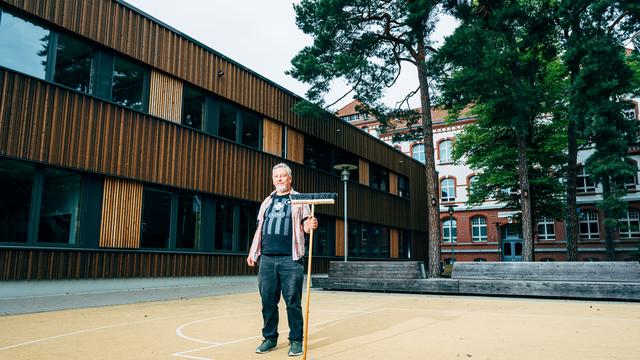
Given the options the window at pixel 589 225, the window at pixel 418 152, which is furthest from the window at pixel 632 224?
the window at pixel 418 152

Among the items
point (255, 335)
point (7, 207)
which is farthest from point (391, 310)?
point (7, 207)

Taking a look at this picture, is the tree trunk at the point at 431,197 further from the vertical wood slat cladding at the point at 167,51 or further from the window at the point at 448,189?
the window at the point at 448,189

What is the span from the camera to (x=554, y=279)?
477 inches

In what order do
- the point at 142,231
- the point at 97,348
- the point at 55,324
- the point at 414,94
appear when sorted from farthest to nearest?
the point at 414,94
the point at 142,231
the point at 55,324
the point at 97,348

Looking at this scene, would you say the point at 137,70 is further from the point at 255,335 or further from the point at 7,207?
the point at 255,335

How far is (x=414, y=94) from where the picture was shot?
67.0 ft

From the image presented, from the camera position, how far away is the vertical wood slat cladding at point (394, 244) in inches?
1069

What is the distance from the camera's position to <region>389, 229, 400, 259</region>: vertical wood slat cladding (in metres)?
27.1

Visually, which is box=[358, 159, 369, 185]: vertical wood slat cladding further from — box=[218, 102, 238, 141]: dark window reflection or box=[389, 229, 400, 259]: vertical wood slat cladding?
box=[218, 102, 238, 141]: dark window reflection

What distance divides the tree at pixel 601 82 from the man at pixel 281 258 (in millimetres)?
17673

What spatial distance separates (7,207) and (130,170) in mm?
3056

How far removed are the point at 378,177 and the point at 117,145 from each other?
1698cm

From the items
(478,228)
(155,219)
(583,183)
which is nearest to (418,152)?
(478,228)

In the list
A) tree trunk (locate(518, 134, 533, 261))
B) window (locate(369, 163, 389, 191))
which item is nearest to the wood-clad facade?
window (locate(369, 163, 389, 191))
